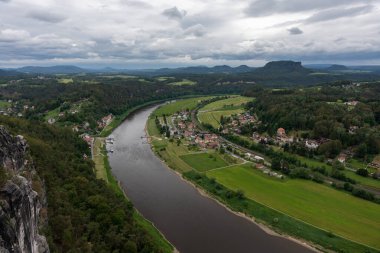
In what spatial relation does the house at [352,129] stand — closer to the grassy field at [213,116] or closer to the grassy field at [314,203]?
the grassy field at [314,203]

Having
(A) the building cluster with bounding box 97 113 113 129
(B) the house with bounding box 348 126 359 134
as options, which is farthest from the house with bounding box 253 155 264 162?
(A) the building cluster with bounding box 97 113 113 129

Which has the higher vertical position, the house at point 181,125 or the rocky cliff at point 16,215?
the rocky cliff at point 16,215

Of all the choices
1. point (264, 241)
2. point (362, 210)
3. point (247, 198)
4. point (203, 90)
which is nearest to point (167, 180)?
point (247, 198)

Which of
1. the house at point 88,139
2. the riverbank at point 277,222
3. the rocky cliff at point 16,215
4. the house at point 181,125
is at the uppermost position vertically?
the rocky cliff at point 16,215

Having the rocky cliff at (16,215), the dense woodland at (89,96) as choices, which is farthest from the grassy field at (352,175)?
the dense woodland at (89,96)

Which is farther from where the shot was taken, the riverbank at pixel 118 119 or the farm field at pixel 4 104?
the farm field at pixel 4 104

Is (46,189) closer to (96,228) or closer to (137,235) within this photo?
(96,228)

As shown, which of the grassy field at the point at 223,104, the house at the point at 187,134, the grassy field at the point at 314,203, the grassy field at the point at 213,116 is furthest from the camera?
the grassy field at the point at 223,104
